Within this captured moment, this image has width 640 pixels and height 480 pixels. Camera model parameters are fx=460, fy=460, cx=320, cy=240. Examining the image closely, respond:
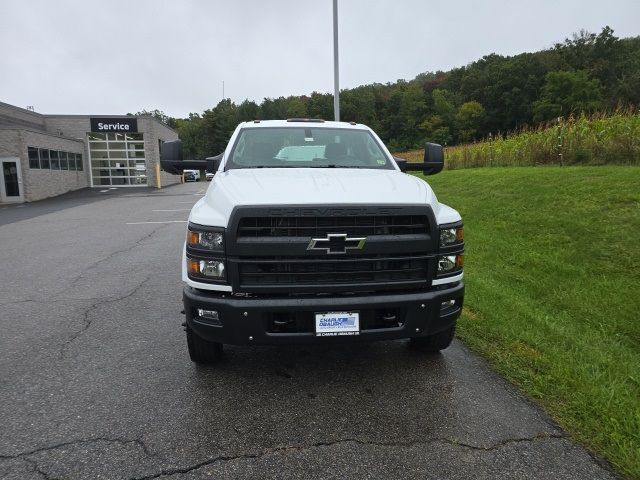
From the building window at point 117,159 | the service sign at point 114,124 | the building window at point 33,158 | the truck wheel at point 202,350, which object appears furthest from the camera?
the building window at point 117,159

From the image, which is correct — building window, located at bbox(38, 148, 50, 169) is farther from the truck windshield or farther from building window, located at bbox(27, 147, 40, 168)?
the truck windshield

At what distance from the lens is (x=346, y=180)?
138 inches

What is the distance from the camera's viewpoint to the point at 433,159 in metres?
4.64

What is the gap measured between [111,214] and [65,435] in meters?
14.4

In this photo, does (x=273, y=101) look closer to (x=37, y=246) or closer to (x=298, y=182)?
(x=37, y=246)

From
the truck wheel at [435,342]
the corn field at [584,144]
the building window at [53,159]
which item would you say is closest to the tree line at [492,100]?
the building window at [53,159]

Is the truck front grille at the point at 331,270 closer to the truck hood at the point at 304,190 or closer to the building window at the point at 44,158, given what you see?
the truck hood at the point at 304,190

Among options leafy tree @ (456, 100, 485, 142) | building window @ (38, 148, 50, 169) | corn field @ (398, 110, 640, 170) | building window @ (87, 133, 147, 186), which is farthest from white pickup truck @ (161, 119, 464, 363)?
leafy tree @ (456, 100, 485, 142)

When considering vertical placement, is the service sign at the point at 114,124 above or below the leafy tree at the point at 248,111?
below

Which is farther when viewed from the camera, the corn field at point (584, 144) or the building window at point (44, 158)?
the building window at point (44, 158)

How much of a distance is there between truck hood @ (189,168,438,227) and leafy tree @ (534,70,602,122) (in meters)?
62.5

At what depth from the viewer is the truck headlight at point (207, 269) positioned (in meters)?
2.92

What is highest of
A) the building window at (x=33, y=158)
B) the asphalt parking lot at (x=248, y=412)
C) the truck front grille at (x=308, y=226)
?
the building window at (x=33, y=158)

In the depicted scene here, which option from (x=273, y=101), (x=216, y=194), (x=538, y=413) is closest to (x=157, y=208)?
(x=216, y=194)
